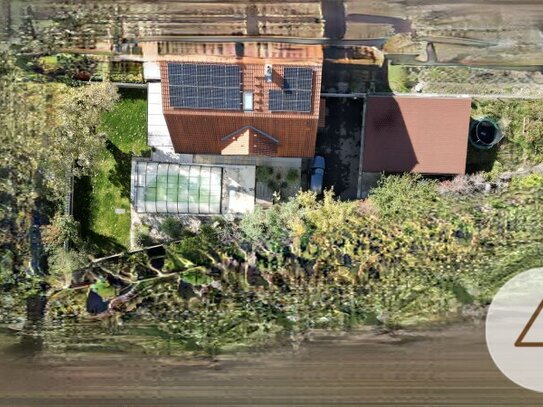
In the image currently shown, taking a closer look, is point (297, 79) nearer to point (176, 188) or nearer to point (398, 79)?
point (398, 79)

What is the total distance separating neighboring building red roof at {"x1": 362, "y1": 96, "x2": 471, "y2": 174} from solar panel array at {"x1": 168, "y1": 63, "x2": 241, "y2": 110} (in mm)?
3525

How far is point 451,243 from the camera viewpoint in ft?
42.4

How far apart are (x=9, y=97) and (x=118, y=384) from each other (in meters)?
8.11

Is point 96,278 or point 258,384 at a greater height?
point 96,278

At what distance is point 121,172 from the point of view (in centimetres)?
1492

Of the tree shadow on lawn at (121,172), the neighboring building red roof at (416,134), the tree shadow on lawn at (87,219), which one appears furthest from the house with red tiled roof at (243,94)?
the tree shadow on lawn at (87,219)

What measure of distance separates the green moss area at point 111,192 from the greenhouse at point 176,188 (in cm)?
74

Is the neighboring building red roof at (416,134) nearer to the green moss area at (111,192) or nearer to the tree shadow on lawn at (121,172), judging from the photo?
the green moss area at (111,192)

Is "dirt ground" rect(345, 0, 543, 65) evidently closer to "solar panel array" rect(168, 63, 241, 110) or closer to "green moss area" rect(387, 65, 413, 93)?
"green moss area" rect(387, 65, 413, 93)

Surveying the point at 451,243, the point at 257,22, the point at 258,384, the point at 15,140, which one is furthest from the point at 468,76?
the point at 15,140

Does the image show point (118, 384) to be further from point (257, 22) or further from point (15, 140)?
point (257, 22)

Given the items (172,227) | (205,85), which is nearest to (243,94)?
(205,85)

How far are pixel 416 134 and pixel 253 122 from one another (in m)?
4.10

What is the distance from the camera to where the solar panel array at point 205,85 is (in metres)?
12.7
